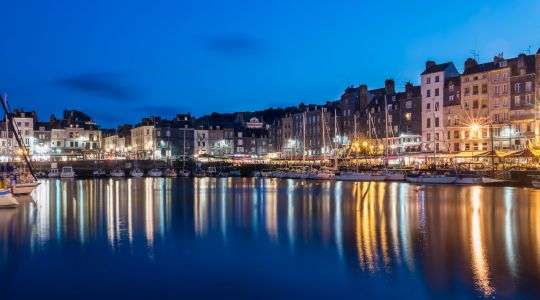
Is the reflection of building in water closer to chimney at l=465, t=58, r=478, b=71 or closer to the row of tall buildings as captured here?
the row of tall buildings

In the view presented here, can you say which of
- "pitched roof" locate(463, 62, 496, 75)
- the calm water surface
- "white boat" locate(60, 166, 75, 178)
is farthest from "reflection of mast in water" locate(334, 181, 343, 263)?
"white boat" locate(60, 166, 75, 178)

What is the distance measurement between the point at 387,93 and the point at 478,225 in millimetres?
66029

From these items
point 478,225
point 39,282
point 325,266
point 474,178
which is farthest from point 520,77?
point 39,282

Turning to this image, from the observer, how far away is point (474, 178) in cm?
5497

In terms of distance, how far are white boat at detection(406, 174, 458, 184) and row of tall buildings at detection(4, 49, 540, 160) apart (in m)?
5.96

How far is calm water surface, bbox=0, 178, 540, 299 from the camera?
14078 millimetres

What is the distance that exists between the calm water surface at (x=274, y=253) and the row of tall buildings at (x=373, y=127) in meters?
35.4

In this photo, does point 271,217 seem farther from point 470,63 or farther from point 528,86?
point 470,63

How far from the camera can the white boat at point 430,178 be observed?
56703 mm

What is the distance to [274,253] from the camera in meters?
18.8

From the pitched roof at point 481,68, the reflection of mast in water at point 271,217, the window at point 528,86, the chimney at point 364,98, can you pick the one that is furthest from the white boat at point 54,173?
the window at point 528,86

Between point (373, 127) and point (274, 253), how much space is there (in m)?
71.6

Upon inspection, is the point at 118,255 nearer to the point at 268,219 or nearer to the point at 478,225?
the point at 268,219

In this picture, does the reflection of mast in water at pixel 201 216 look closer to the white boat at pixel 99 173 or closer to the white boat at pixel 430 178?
the white boat at pixel 430 178
